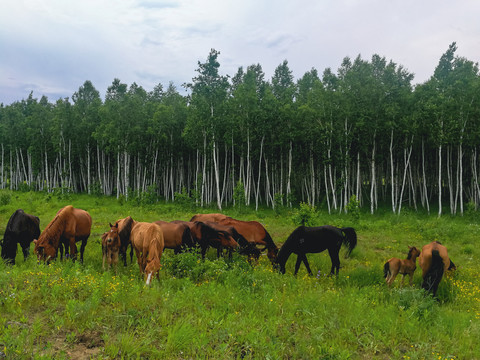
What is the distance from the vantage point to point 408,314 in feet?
19.7

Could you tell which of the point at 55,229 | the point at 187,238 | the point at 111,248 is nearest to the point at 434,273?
the point at 187,238

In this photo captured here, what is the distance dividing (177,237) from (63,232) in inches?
148

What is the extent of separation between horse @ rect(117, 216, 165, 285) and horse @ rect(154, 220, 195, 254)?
3.68 feet

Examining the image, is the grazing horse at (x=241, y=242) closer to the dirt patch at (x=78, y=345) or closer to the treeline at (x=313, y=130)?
the dirt patch at (x=78, y=345)

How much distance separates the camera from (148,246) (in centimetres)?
814

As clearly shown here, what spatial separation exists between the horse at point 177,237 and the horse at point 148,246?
3.68 feet

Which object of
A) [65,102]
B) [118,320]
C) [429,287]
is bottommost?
[429,287]

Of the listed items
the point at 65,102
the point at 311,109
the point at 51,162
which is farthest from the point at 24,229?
the point at 51,162

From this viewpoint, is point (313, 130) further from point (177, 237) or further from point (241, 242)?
point (177, 237)

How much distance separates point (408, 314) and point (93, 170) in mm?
52797

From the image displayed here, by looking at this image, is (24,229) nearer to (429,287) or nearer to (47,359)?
(47,359)

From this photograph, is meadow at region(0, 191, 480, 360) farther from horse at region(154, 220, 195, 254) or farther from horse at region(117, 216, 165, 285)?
horse at region(154, 220, 195, 254)

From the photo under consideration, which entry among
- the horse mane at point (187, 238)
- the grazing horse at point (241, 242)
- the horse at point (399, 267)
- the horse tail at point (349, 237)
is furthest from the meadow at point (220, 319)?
the horse tail at point (349, 237)

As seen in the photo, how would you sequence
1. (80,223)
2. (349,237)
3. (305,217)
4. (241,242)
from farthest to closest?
(305,217) < (349,237) < (241,242) < (80,223)
